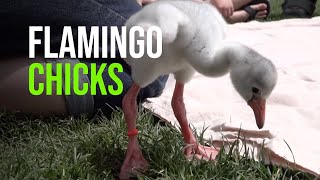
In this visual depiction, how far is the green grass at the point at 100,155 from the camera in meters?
1.11

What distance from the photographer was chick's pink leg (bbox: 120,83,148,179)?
3.67 feet

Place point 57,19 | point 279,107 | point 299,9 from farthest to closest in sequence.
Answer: point 299,9
point 279,107
point 57,19

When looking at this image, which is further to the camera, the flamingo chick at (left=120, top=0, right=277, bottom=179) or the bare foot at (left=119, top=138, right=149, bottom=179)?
the bare foot at (left=119, top=138, right=149, bottom=179)

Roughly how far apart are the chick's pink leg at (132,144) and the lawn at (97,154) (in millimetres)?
25

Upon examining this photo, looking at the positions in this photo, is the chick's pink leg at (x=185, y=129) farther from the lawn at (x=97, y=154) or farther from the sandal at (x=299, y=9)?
the sandal at (x=299, y=9)

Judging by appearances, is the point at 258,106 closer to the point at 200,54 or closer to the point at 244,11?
the point at 200,54

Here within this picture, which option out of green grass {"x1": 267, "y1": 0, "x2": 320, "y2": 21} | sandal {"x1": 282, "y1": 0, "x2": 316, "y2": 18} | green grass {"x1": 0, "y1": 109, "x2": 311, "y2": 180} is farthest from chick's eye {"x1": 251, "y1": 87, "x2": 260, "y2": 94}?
sandal {"x1": 282, "y1": 0, "x2": 316, "y2": 18}

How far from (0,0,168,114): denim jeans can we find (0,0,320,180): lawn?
0.41ft

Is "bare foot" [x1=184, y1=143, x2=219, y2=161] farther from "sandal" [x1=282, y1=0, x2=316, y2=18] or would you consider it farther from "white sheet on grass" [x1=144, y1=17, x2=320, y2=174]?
"sandal" [x1=282, y1=0, x2=316, y2=18]

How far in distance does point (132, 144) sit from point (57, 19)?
0.44 metres

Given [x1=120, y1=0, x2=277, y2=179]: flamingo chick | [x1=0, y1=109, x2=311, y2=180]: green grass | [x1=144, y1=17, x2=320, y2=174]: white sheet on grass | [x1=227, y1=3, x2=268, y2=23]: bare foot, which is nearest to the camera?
[x1=120, y1=0, x2=277, y2=179]: flamingo chick

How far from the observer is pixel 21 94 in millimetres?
1437

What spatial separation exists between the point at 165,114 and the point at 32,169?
43 centimetres

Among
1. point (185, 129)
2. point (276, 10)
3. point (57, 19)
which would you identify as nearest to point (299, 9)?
point (276, 10)
